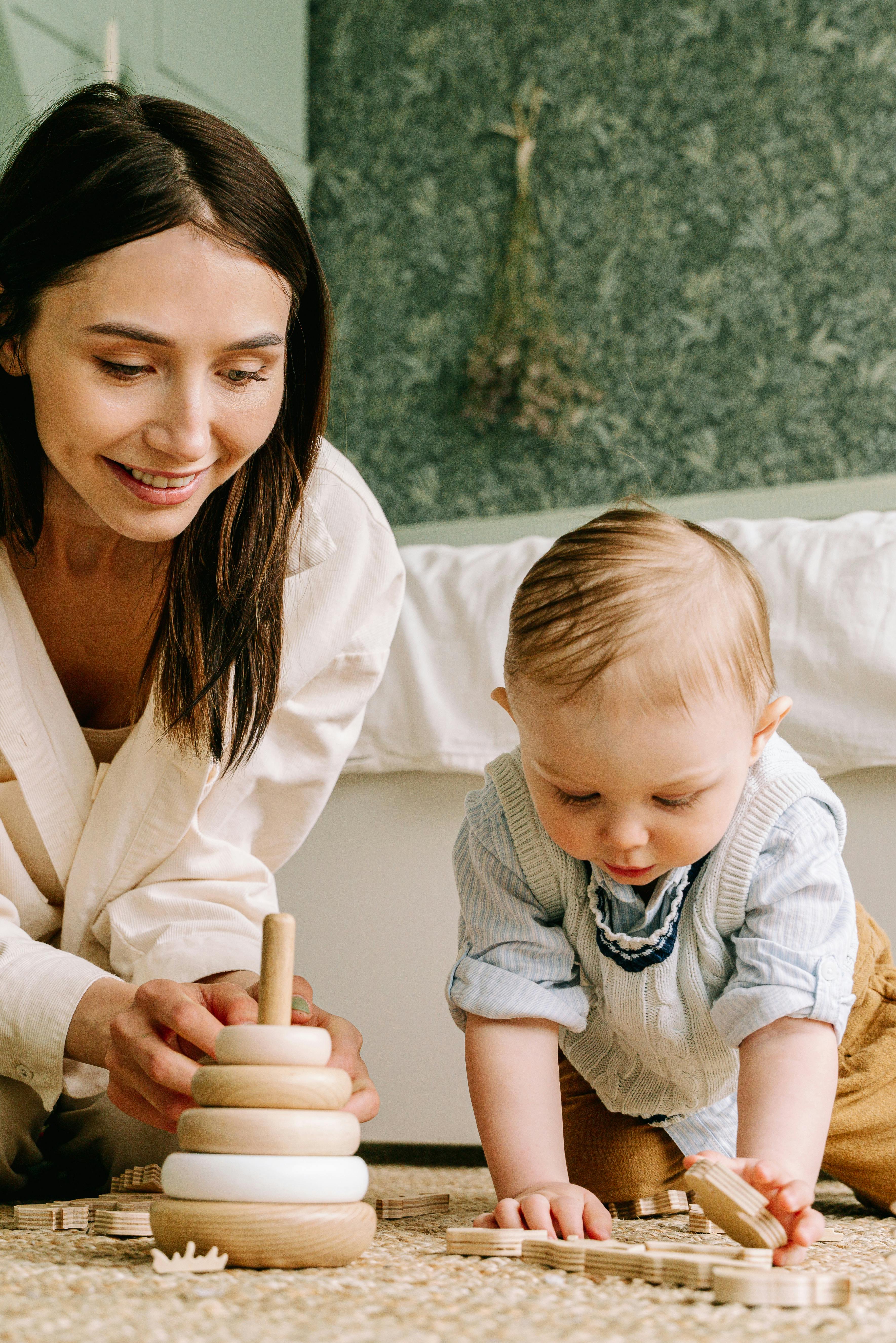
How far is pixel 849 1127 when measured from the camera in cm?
107

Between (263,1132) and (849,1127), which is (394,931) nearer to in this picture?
(849,1127)

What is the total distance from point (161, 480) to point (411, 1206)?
0.59 metres

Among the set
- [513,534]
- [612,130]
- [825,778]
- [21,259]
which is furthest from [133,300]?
[612,130]

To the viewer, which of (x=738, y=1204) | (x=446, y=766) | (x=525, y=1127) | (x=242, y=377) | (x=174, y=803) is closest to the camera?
(x=738, y=1204)

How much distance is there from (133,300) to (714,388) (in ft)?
6.77

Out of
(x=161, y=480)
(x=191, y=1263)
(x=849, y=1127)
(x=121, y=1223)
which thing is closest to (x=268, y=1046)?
(x=191, y=1263)

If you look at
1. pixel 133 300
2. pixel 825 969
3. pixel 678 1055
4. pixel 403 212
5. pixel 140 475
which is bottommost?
pixel 678 1055

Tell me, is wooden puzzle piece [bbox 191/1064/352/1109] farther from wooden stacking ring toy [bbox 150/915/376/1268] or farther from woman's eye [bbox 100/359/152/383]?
woman's eye [bbox 100/359/152/383]

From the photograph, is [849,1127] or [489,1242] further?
[849,1127]

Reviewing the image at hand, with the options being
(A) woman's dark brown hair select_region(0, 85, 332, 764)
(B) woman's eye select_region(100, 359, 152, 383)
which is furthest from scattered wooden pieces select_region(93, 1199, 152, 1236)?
(B) woman's eye select_region(100, 359, 152, 383)

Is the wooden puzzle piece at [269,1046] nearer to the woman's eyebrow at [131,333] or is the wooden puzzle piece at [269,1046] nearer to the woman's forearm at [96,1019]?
the woman's forearm at [96,1019]

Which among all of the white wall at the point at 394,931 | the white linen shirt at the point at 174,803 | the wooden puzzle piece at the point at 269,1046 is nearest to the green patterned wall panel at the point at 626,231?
the white wall at the point at 394,931

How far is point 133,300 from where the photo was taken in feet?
3.04

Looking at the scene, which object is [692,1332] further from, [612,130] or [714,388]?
[612,130]
